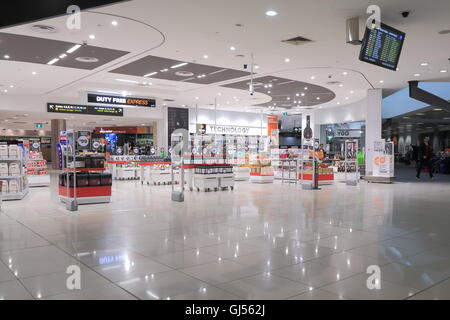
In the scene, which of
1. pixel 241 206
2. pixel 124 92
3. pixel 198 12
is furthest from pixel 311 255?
pixel 124 92

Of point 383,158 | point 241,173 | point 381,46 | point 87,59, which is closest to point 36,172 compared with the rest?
point 87,59

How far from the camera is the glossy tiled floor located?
9.96 ft

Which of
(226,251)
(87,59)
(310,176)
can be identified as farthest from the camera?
(310,176)

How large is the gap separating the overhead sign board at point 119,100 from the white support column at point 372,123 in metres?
9.45

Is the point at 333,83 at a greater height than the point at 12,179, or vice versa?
the point at 333,83

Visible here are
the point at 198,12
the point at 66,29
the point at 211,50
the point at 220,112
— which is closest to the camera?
the point at 198,12

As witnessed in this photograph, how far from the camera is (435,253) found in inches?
163

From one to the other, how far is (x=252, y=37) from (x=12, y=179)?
21.6 feet

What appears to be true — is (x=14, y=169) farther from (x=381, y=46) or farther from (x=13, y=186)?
(x=381, y=46)

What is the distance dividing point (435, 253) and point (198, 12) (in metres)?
5.26

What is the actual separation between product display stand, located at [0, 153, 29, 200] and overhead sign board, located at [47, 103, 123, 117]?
8.39 m

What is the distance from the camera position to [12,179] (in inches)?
355

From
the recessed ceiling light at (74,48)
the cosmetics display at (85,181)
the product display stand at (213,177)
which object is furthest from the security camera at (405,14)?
the recessed ceiling light at (74,48)

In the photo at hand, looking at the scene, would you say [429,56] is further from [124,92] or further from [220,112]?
[220,112]
